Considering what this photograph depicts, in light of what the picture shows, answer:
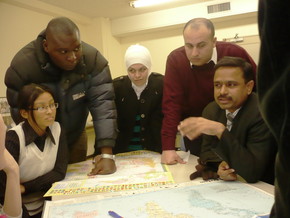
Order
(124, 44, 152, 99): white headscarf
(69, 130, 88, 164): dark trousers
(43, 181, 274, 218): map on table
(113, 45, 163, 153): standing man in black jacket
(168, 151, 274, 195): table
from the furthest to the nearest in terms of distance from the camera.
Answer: (124, 44, 152, 99): white headscarf
(113, 45, 163, 153): standing man in black jacket
(69, 130, 88, 164): dark trousers
(168, 151, 274, 195): table
(43, 181, 274, 218): map on table

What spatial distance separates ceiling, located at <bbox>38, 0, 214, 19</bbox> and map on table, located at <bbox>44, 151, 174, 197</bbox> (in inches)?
124

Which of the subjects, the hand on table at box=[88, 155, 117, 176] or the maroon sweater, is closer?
the hand on table at box=[88, 155, 117, 176]

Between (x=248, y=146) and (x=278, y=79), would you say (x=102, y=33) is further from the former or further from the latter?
(x=278, y=79)

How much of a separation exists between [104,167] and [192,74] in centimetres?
85

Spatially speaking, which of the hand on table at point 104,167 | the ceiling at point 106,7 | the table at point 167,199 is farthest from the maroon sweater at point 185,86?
the ceiling at point 106,7

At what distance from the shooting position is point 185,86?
1.90m

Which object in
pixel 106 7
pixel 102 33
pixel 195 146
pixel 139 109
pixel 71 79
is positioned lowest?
pixel 195 146

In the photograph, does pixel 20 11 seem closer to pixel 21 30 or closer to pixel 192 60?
pixel 21 30

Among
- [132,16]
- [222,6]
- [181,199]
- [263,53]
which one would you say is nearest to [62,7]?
[132,16]

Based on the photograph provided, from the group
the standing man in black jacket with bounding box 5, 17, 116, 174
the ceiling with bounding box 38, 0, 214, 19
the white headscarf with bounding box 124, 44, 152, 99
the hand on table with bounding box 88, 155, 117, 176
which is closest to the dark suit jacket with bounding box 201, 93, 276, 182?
the hand on table with bounding box 88, 155, 117, 176

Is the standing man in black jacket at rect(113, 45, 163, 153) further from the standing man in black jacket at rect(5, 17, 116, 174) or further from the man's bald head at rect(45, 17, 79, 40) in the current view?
the man's bald head at rect(45, 17, 79, 40)

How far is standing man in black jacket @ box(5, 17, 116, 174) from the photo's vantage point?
1.48m

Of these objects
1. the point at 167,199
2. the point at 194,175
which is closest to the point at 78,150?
the point at 194,175

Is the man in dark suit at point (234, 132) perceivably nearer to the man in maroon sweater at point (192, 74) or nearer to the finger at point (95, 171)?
the man in maroon sweater at point (192, 74)
